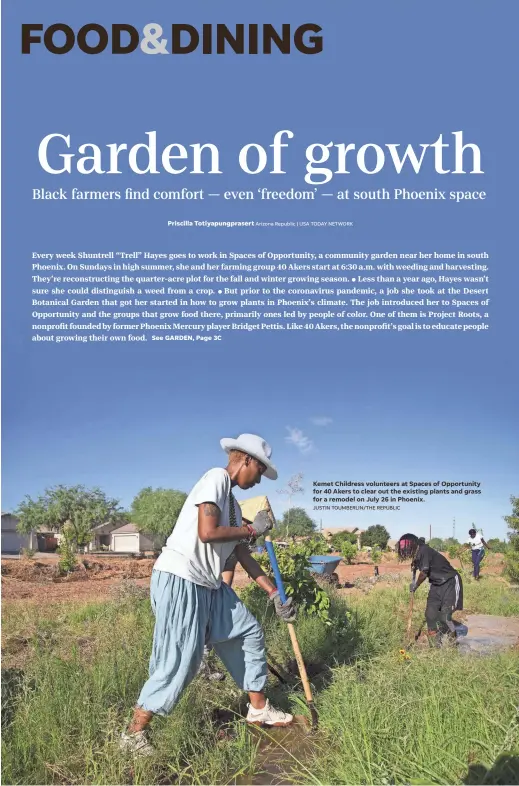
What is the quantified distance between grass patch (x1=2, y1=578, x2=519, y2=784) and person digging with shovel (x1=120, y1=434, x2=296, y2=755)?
0.64 feet

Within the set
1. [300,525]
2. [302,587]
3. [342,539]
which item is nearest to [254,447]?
[302,587]

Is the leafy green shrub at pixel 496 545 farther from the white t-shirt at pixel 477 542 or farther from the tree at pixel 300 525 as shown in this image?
the tree at pixel 300 525

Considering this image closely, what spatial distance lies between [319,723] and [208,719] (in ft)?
1.96

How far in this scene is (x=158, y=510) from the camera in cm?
1983

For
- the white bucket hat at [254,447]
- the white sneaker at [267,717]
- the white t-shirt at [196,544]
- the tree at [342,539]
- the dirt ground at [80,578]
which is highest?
the white bucket hat at [254,447]

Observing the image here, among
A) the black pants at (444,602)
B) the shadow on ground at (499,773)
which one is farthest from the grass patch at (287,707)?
the black pants at (444,602)

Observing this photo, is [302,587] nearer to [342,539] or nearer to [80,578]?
[80,578]

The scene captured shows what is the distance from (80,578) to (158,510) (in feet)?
21.7

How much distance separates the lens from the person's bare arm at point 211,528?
3.32 meters

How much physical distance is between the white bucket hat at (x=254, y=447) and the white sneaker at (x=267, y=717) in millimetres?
1270

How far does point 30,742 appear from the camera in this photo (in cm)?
324

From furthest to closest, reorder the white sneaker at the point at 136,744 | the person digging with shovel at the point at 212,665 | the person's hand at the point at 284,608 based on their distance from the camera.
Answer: the person digging with shovel at the point at 212,665 → the person's hand at the point at 284,608 → the white sneaker at the point at 136,744

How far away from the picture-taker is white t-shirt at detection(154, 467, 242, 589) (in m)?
3.41

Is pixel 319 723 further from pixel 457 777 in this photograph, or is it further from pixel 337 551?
pixel 337 551
